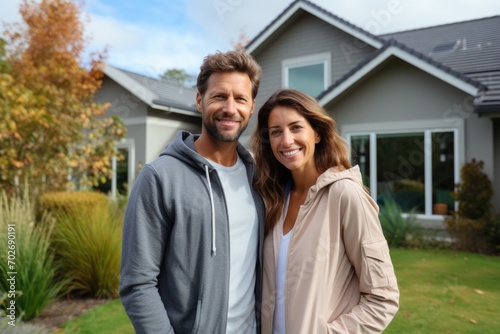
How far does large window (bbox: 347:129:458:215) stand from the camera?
32.2 ft

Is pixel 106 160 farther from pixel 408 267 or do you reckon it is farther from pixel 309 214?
pixel 309 214

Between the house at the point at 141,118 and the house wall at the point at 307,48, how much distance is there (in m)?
3.24

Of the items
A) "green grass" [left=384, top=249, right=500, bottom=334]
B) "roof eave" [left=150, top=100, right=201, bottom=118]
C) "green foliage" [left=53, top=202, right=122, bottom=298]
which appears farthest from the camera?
"roof eave" [left=150, top=100, right=201, bottom=118]

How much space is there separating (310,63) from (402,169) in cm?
521

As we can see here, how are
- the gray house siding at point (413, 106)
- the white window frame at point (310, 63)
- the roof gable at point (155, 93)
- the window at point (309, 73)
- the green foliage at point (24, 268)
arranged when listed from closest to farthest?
the green foliage at point (24, 268)
the gray house siding at point (413, 106)
the white window frame at point (310, 63)
the window at point (309, 73)
the roof gable at point (155, 93)

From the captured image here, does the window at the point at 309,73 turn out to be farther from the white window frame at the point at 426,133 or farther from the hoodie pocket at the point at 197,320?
the hoodie pocket at the point at 197,320

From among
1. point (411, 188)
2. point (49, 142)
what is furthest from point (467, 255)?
point (49, 142)

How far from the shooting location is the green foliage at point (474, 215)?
861 centimetres

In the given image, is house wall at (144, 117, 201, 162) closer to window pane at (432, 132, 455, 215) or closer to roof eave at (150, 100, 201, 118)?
roof eave at (150, 100, 201, 118)

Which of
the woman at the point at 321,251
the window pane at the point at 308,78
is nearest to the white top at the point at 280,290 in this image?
the woman at the point at 321,251

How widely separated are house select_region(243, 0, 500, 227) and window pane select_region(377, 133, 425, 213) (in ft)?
0.08

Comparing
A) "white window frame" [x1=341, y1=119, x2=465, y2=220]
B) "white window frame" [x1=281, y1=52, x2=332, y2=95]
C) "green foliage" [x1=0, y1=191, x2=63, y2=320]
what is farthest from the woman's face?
"white window frame" [x1=281, y1=52, x2=332, y2=95]

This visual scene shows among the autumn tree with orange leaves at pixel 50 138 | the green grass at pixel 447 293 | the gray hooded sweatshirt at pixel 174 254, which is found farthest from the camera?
the autumn tree with orange leaves at pixel 50 138

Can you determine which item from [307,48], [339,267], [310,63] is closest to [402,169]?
[310,63]
